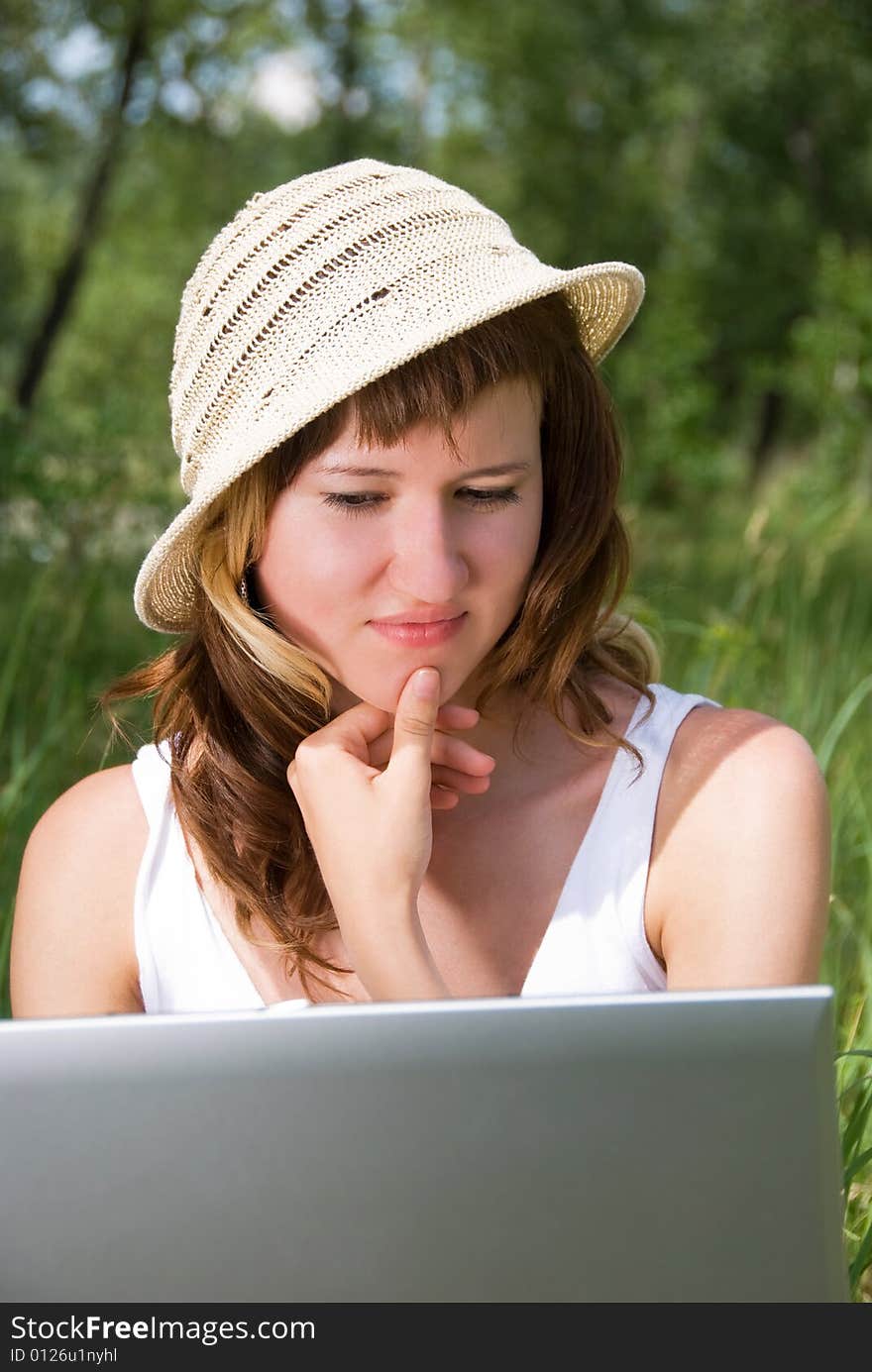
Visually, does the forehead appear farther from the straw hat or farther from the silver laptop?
the silver laptop

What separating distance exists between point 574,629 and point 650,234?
431 inches

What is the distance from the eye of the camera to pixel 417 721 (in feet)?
5.06

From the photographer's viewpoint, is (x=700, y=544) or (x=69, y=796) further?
(x=700, y=544)

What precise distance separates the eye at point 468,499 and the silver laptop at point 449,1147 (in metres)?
0.78

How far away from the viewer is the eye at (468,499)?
1545 mm

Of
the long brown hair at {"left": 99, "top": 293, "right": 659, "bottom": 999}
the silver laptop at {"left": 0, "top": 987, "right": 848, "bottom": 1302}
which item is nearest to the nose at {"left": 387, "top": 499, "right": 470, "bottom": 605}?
the long brown hair at {"left": 99, "top": 293, "right": 659, "bottom": 999}

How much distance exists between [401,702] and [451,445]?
10.0 inches

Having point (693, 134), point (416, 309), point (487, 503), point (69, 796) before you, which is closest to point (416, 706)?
point (487, 503)

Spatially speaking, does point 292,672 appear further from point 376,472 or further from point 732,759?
point 732,759

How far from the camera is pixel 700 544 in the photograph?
6789 millimetres

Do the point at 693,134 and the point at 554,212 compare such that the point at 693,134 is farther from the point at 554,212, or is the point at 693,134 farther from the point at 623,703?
the point at 623,703

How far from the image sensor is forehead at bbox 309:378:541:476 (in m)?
1.53

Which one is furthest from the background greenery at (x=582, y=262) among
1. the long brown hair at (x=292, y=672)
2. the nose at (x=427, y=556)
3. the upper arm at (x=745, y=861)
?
the nose at (x=427, y=556)

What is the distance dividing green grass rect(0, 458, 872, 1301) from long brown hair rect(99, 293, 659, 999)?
225 mm
